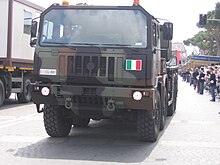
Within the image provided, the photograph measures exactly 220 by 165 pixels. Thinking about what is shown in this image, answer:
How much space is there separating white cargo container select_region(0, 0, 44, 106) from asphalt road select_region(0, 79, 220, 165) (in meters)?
3.69

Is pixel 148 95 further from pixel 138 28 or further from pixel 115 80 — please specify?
pixel 138 28

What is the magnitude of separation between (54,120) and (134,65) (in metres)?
2.08

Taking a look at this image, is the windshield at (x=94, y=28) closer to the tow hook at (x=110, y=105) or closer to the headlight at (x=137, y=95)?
the headlight at (x=137, y=95)

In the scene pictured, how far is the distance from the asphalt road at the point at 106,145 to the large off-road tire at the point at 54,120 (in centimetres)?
17

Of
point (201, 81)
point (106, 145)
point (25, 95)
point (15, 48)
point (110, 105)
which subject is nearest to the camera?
point (110, 105)

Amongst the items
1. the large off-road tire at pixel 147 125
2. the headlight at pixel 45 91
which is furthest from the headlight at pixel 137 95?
the headlight at pixel 45 91

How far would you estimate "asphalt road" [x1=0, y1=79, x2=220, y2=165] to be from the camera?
7402mm

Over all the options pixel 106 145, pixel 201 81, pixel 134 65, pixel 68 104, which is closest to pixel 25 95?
pixel 106 145

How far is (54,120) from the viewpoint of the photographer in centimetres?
890

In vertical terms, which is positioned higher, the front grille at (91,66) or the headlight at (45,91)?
the front grille at (91,66)

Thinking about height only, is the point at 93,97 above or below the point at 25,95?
above

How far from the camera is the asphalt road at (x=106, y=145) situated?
7402 millimetres

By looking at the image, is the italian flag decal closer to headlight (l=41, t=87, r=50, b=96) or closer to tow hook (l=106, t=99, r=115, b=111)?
tow hook (l=106, t=99, r=115, b=111)

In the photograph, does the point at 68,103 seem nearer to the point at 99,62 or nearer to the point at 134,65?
the point at 99,62
